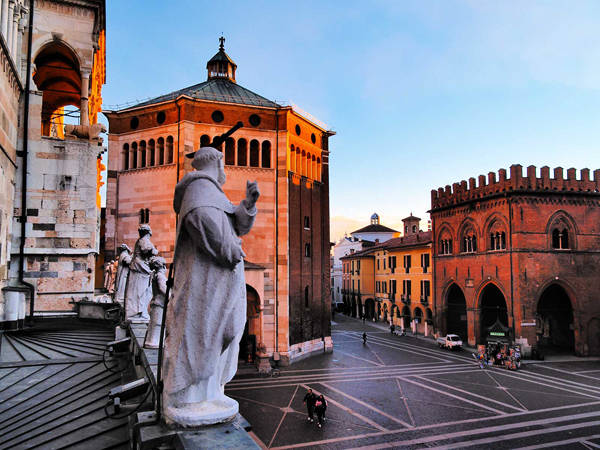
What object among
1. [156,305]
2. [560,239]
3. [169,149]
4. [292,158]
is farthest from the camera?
[560,239]

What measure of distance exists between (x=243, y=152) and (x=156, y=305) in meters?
22.9

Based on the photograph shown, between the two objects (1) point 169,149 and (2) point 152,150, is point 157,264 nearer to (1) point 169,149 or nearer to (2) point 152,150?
(1) point 169,149

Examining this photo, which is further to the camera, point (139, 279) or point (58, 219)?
point (58, 219)

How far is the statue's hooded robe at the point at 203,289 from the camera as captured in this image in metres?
3.27

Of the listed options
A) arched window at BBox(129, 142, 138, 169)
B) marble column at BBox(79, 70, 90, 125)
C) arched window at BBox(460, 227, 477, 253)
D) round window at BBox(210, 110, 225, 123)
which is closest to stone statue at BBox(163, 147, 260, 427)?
marble column at BBox(79, 70, 90, 125)

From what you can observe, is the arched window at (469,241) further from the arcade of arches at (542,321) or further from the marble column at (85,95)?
the marble column at (85,95)

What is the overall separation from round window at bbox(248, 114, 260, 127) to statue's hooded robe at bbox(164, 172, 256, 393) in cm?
2646

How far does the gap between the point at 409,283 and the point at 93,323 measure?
35974mm

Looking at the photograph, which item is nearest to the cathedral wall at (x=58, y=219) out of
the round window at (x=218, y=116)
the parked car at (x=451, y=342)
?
the round window at (x=218, y=116)

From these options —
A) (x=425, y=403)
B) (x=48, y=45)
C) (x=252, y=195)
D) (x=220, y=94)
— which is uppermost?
(x=220, y=94)

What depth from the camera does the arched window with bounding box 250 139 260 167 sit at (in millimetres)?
29109

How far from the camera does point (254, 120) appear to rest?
29.2m

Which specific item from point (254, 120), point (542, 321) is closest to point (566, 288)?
point (542, 321)

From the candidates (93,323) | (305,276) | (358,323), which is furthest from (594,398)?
(358,323)
